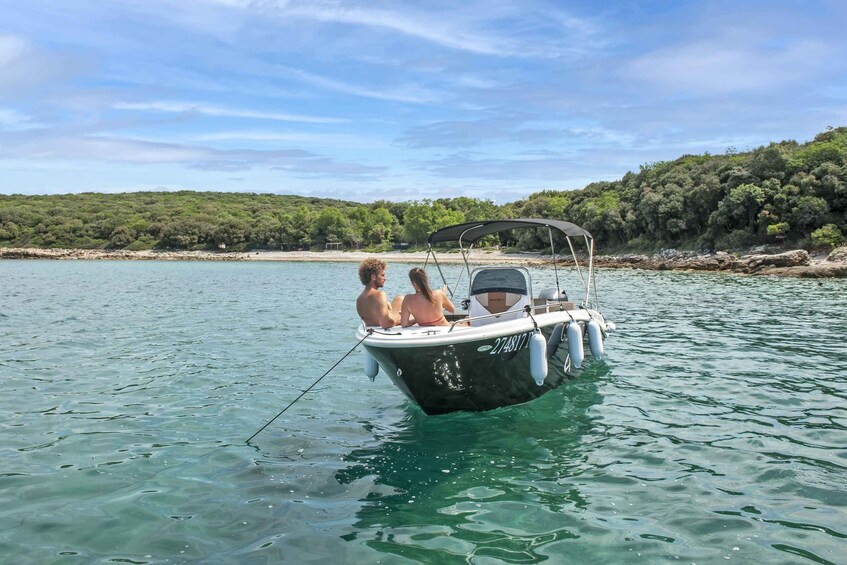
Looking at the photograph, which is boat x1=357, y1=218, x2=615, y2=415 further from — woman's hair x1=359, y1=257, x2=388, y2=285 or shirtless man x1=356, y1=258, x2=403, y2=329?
woman's hair x1=359, y1=257, x2=388, y2=285

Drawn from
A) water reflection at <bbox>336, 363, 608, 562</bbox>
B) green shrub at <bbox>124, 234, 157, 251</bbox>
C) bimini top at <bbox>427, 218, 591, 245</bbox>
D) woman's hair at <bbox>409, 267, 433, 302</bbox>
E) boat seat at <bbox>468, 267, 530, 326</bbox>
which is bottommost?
water reflection at <bbox>336, 363, 608, 562</bbox>

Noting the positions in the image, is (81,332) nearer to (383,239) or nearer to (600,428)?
(600,428)

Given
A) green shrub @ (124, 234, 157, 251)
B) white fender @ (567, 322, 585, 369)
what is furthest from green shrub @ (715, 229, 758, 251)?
green shrub @ (124, 234, 157, 251)

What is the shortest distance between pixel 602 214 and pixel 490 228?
244ft

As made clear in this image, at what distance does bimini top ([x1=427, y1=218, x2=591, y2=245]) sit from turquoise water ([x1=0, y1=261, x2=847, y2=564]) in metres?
2.98

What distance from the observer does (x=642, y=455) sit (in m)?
7.80

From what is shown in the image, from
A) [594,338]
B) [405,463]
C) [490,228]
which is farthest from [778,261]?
[405,463]

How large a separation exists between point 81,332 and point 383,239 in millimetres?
106864

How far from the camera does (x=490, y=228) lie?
39.0 feet

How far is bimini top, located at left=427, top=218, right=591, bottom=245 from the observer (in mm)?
10695

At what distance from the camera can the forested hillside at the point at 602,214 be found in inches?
2350

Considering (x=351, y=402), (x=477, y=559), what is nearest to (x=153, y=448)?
(x=351, y=402)

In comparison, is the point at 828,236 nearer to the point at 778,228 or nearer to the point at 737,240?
the point at 778,228

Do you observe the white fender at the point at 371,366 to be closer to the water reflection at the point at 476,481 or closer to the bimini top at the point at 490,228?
the water reflection at the point at 476,481
